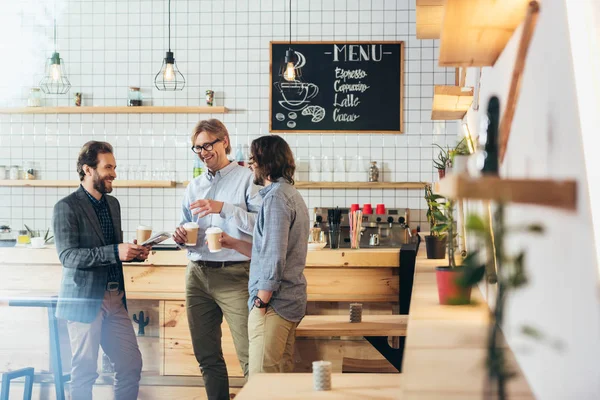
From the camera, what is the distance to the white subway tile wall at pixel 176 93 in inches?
219

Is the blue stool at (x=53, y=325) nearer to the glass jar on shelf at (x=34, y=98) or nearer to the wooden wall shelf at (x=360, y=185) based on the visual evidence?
the wooden wall shelf at (x=360, y=185)

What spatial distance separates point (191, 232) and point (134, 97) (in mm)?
2391

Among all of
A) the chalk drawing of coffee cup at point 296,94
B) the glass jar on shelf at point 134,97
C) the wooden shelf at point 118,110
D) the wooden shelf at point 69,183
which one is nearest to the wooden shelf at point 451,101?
the chalk drawing of coffee cup at point 296,94

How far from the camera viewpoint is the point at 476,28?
5.82ft

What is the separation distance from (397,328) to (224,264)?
3.14 ft

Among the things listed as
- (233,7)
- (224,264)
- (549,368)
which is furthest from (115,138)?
(549,368)

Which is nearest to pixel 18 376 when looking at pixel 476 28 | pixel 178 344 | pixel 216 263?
pixel 178 344

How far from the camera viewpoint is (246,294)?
3.64 metres

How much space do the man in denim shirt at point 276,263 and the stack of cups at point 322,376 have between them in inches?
30.9

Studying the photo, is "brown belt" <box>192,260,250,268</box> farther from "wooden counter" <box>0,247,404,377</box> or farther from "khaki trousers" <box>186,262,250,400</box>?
"wooden counter" <box>0,247,404,377</box>

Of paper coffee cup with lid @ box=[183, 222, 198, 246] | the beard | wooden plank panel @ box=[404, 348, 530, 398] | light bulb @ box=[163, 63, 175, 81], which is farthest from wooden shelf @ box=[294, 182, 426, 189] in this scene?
wooden plank panel @ box=[404, 348, 530, 398]

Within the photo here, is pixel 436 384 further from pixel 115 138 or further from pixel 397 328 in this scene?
pixel 115 138

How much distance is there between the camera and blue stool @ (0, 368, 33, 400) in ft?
12.6

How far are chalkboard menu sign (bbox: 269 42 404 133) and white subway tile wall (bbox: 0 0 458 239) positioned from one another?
0.07m
